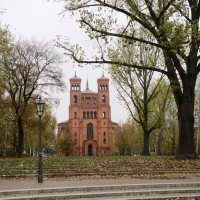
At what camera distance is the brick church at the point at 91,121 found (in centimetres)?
8750

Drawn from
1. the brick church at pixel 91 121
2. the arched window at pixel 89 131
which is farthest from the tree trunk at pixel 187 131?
the arched window at pixel 89 131

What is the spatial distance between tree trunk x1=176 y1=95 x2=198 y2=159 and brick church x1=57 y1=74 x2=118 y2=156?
69292 millimetres

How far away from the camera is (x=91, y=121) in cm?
8869

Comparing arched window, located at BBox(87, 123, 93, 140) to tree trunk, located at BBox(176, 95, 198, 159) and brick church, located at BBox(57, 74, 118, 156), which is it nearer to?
brick church, located at BBox(57, 74, 118, 156)

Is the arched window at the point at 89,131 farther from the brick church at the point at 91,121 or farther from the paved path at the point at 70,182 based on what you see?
the paved path at the point at 70,182

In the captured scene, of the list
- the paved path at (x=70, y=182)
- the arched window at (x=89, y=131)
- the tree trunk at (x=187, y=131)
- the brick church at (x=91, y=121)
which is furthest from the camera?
the arched window at (x=89, y=131)

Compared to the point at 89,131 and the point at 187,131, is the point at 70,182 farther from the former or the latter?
the point at 89,131

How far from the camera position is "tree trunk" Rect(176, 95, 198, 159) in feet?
57.3

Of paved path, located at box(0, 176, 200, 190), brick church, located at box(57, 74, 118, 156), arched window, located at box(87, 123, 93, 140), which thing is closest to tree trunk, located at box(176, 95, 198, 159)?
paved path, located at box(0, 176, 200, 190)

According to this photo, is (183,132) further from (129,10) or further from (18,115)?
Answer: (18,115)

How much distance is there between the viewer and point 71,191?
9117mm

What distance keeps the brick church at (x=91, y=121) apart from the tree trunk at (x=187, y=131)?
227 ft

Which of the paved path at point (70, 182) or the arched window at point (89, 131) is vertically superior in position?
the arched window at point (89, 131)

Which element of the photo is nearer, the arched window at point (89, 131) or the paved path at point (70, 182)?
the paved path at point (70, 182)
